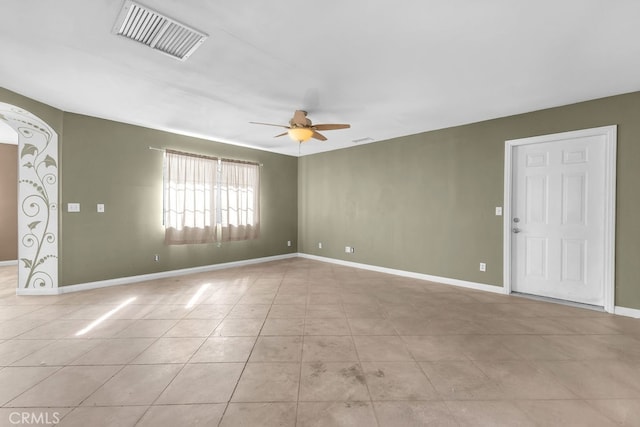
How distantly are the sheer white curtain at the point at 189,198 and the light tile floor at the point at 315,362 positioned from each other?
63.8 inches

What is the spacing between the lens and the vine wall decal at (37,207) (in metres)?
3.86

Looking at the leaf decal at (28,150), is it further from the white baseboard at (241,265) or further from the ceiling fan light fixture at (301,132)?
the ceiling fan light fixture at (301,132)

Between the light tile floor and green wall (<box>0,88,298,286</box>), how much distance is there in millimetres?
749

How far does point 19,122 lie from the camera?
374 centimetres

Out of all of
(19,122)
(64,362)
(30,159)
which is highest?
(19,122)

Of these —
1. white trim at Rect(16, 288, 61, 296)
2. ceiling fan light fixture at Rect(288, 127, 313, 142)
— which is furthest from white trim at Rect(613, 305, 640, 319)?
white trim at Rect(16, 288, 61, 296)

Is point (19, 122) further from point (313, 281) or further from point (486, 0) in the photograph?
point (486, 0)

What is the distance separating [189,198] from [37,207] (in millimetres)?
2032

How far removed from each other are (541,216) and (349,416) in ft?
12.7

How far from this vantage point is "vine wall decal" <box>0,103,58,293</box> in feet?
12.7

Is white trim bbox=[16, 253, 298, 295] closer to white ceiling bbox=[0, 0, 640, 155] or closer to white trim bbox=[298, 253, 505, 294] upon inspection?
white trim bbox=[298, 253, 505, 294]

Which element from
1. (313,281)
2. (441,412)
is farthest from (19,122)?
(441,412)

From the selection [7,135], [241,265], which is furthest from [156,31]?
[7,135]

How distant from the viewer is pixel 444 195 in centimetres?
476
